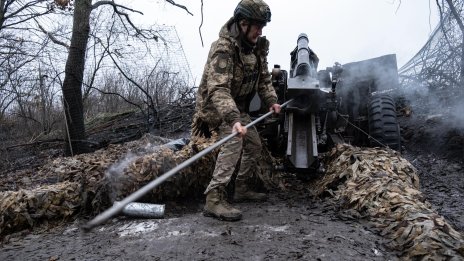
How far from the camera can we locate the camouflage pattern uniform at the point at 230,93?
157 inches

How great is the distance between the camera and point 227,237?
3.38 m

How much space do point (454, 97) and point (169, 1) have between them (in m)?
Result: 6.63

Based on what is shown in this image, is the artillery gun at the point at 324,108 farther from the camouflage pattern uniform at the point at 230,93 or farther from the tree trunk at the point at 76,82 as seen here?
the tree trunk at the point at 76,82

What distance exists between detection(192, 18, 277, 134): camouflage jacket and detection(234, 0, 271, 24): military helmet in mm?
188

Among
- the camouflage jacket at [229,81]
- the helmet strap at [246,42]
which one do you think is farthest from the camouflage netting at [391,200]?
the helmet strap at [246,42]

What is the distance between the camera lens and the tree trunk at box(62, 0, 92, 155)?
8195mm

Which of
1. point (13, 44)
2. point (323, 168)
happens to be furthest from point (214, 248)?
point (13, 44)

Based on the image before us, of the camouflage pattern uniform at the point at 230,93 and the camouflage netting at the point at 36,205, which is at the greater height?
the camouflage pattern uniform at the point at 230,93

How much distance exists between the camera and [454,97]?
735 cm

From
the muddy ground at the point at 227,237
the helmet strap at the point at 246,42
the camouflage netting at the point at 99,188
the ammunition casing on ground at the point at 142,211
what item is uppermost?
the helmet strap at the point at 246,42

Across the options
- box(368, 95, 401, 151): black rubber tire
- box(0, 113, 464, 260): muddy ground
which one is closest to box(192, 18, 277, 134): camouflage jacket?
box(0, 113, 464, 260): muddy ground

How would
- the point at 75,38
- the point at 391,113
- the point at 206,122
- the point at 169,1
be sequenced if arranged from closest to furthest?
the point at 206,122 < the point at 391,113 < the point at 75,38 < the point at 169,1

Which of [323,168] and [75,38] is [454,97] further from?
[75,38]

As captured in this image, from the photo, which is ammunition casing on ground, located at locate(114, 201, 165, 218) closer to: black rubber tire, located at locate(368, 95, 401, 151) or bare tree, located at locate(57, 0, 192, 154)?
black rubber tire, located at locate(368, 95, 401, 151)
